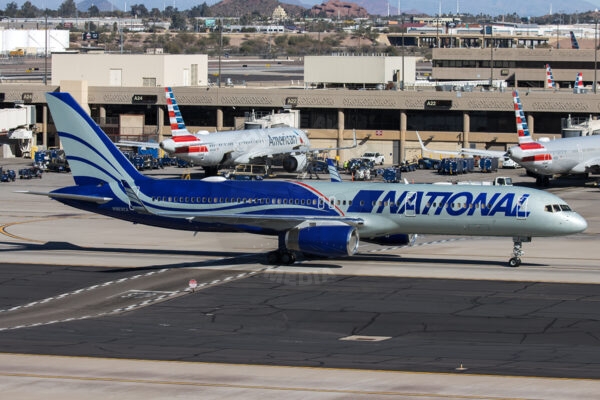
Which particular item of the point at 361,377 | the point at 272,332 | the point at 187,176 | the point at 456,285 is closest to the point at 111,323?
the point at 272,332

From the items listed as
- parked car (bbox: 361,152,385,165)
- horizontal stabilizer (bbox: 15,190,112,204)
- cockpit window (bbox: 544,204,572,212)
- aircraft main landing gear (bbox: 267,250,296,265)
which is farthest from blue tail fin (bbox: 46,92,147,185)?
parked car (bbox: 361,152,385,165)

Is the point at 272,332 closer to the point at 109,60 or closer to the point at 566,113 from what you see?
the point at 566,113

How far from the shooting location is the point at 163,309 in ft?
149

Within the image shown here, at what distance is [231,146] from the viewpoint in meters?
104

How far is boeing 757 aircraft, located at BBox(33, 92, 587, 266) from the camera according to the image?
53875 millimetres

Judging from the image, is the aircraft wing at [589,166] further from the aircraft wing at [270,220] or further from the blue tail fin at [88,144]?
the blue tail fin at [88,144]

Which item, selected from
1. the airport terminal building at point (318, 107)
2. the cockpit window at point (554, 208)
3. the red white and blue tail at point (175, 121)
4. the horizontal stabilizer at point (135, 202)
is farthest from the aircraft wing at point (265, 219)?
the airport terminal building at point (318, 107)

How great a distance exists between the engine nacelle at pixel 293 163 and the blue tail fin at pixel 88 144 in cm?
4776

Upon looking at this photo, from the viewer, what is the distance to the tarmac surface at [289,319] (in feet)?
108

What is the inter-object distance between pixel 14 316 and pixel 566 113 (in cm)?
9154

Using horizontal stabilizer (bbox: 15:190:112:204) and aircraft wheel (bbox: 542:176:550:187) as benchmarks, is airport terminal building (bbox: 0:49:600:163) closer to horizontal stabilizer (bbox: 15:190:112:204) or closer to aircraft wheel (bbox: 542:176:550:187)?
aircraft wheel (bbox: 542:176:550:187)

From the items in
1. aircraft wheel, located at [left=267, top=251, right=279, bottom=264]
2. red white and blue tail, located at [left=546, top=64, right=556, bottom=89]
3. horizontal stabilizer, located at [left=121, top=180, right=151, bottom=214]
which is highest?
red white and blue tail, located at [left=546, top=64, right=556, bottom=89]

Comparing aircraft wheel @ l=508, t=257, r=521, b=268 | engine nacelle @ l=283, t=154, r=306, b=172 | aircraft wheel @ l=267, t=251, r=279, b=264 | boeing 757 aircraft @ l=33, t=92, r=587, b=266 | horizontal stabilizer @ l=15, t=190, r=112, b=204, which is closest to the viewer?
boeing 757 aircraft @ l=33, t=92, r=587, b=266

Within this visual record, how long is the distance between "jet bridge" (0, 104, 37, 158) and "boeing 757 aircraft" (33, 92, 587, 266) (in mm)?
66017
